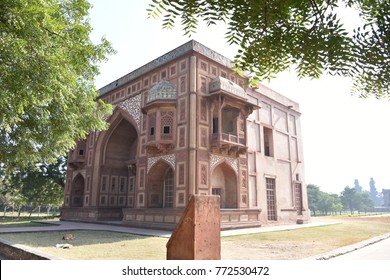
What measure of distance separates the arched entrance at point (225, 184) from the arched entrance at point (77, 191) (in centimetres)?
1260

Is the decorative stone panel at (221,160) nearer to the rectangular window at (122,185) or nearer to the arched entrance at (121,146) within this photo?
the arched entrance at (121,146)

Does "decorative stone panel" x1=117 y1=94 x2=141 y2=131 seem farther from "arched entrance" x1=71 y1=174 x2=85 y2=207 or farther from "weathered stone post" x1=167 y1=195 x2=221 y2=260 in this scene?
"weathered stone post" x1=167 y1=195 x2=221 y2=260

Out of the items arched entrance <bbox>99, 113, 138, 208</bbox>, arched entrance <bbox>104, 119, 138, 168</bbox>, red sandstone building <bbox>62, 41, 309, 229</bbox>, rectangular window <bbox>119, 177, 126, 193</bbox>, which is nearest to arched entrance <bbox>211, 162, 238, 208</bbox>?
red sandstone building <bbox>62, 41, 309, 229</bbox>

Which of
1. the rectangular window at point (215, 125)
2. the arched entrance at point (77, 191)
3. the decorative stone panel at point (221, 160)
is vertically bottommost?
the arched entrance at point (77, 191)

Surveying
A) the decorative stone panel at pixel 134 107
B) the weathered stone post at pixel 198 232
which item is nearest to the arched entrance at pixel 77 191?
the decorative stone panel at pixel 134 107

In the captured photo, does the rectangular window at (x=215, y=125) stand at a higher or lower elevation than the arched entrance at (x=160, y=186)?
higher

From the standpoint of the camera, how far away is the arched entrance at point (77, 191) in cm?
2350

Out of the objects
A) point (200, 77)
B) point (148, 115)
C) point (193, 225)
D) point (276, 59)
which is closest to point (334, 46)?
point (276, 59)

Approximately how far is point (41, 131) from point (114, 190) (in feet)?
46.5

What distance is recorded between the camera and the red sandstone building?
1525 cm

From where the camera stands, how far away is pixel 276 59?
2.19m

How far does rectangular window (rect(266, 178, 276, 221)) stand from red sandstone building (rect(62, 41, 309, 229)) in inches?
2.6

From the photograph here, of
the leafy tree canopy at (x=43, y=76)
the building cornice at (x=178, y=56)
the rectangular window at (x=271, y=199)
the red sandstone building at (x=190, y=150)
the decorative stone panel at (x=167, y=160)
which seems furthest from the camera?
the rectangular window at (x=271, y=199)

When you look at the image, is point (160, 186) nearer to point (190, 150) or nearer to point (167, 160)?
point (167, 160)
